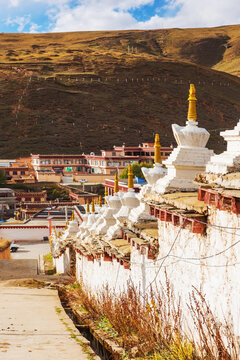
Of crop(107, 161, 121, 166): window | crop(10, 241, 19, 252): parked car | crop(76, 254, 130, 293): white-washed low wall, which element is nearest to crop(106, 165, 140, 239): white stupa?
crop(76, 254, 130, 293): white-washed low wall

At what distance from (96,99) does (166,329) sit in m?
121

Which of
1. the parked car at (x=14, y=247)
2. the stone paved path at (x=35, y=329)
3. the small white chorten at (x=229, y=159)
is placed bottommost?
the parked car at (x=14, y=247)

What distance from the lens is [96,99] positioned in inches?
4953

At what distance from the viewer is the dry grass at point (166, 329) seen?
19.1ft

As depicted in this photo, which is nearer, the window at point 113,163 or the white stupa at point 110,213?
the white stupa at point 110,213

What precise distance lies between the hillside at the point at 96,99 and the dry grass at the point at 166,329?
84371mm

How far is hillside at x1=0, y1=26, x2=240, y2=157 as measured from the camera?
103438 mm

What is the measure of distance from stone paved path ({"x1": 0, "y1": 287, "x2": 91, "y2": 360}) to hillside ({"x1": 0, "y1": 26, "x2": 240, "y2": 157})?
7976 cm

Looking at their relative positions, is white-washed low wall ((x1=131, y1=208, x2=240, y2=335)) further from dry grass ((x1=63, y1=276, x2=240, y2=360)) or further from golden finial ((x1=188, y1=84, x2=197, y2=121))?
golden finial ((x1=188, y1=84, x2=197, y2=121))

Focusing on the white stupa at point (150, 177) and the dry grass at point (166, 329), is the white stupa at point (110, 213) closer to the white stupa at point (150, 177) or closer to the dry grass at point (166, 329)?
the white stupa at point (150, 177)

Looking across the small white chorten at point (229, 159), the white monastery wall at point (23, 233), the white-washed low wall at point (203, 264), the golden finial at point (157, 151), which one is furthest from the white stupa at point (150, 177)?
the white monastery wall at point (23, 233)

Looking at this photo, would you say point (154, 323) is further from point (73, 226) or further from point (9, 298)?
point (73, 226)

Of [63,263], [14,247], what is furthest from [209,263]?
[14,247]

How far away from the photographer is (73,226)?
21047 millimetres
